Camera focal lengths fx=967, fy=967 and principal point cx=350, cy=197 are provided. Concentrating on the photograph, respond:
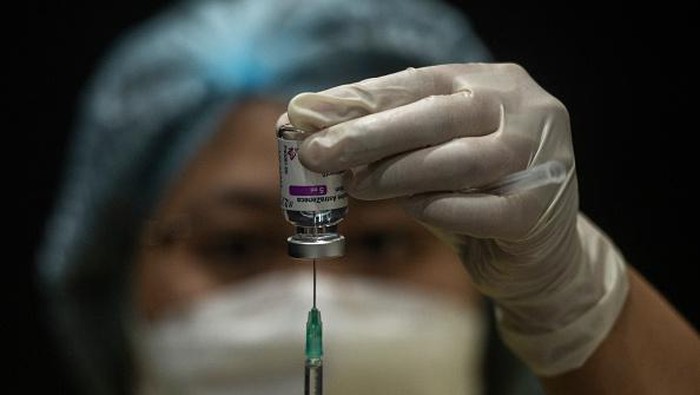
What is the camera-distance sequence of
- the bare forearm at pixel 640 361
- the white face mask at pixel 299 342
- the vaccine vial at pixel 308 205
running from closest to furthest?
the vaccine vial at pixel 308 205
the bare forearm at pixel 640 361
the white face mask at pixel 299 342

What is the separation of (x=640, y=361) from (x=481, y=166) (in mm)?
401

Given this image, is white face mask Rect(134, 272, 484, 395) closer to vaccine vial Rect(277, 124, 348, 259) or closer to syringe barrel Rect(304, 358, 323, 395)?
syringe barrel Rect(304, 358, 323, 395)

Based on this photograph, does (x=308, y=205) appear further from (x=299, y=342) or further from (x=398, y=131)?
(x=299, y=342)

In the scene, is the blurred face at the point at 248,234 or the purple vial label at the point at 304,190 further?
the blurred face at the point at 248,234

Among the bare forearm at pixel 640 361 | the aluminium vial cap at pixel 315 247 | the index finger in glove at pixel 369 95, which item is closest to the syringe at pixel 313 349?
the aluminium vial cap at pixel 315 247

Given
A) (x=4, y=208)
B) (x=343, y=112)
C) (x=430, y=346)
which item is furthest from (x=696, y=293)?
(x=4, y=208)

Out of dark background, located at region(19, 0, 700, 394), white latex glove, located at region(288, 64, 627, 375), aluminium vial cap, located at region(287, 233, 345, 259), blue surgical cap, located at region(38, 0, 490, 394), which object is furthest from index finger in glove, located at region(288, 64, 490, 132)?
dark background, located at region(19, 0, 700, 394)

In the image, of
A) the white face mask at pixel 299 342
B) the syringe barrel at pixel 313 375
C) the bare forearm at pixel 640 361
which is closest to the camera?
the syringe barrel at pixel 313 375

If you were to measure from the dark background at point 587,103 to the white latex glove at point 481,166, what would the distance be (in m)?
0.64

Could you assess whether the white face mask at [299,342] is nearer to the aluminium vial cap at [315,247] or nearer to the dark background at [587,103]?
the dark background at [587,103]

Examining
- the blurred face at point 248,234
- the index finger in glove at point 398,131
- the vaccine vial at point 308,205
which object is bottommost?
the blurred face at point 248,234

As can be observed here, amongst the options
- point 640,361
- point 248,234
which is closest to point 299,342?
point 248,234

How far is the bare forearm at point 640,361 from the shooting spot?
1224 millimetres

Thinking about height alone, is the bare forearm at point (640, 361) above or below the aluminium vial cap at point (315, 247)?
below
